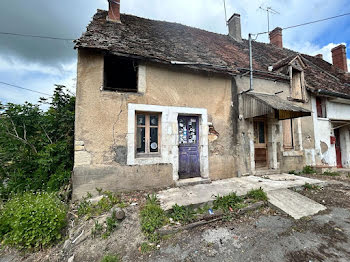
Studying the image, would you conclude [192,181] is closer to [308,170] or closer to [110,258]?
[110,258]

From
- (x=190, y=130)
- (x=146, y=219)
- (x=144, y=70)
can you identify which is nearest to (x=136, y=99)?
(x=144, y=70)

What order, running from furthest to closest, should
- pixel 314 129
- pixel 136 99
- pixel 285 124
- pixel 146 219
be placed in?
pixel 314 129, pixel 285 124, pixel 136 99, pixel 146 219

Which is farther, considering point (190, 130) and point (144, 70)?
point (190, 130)

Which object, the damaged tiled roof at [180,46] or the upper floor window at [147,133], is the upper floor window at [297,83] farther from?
the upper floor window at [147,133]

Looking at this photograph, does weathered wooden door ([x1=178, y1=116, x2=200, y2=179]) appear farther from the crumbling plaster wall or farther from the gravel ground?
the gravel ground

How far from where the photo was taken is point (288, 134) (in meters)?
7.04

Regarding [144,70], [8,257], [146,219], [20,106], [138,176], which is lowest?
[8,257]

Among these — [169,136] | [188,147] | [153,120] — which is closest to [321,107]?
[188,147]

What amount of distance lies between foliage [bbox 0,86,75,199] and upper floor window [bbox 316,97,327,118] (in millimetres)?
10927

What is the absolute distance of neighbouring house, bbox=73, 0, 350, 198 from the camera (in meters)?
4.39

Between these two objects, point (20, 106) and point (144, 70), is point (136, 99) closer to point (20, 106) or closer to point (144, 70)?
point (144, 70)

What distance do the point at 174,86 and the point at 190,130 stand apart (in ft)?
5.15

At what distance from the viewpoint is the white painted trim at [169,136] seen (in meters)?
4.62

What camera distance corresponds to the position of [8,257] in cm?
283
